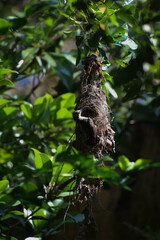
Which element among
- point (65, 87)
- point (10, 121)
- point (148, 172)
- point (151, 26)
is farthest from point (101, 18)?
point (148, 172)

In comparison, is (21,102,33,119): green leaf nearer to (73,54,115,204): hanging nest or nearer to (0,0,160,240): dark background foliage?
(0,0,160,240): dark background foliage

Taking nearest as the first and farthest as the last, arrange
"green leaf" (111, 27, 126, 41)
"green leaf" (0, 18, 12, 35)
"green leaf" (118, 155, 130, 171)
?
"green leaf" (118, 155, 130, 171), "green leaf" (111, 27, 126, 41), "green leaf" (0, 18, 12, 35)

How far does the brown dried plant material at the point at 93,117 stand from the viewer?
683 mm

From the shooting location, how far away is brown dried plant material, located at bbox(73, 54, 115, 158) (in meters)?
0.68

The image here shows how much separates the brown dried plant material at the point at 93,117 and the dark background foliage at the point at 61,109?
4cm

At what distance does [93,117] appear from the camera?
0.73 m

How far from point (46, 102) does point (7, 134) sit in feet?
0.60

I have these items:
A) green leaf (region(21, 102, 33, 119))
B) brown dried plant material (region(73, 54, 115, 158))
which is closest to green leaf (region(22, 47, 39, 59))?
green leaf (region(21, 102, 33, 119))

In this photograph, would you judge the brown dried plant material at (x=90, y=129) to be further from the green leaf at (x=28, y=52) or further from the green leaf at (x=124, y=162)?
the green leaf at (x=28, y=52)

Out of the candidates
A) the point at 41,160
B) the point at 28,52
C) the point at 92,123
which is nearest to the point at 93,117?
the point at 92,123

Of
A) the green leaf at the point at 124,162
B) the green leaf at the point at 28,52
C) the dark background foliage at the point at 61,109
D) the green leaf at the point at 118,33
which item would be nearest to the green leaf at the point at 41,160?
the dark background foliage at the point at 61,109

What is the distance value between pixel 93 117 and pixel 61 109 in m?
0.40

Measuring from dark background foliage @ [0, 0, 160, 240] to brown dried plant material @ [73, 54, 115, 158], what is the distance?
4 centimetres

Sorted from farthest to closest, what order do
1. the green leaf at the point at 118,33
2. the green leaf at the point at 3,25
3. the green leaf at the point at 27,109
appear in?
the green leaf at the point at 27,109 → the green leaf at the point at 3,25 → the green leaf at the point at 118,33
